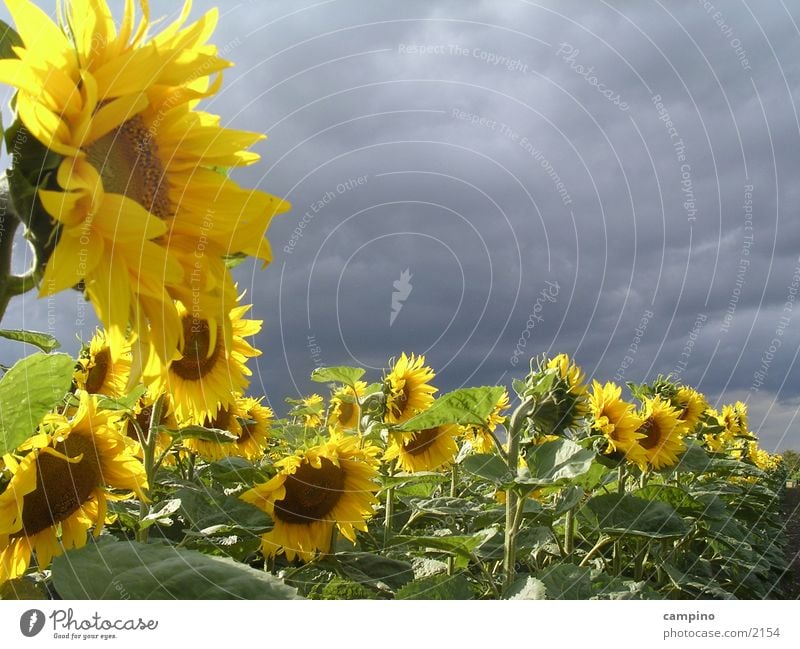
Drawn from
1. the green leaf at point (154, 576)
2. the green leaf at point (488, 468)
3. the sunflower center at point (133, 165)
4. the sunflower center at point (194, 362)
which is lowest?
the green leaf at point (488, 468)

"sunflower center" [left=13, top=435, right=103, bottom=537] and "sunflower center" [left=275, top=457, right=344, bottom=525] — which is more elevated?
"sunflower center" [left=13, top=435, right=103, bottom=537]

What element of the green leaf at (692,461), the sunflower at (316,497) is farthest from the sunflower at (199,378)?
the green leaf at (692,461)

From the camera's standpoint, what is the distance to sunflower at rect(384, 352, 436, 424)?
2.09 m

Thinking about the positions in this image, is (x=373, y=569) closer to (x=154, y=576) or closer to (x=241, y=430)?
(x=154, y=576)

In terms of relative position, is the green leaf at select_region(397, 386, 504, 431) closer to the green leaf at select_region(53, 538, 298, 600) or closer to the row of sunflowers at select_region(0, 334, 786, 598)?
the row of sunflowers at select_region(0, 334, 786, 598)

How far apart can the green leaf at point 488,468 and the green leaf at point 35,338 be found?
0.74 m

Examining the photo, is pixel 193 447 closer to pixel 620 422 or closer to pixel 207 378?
pixel 207 378

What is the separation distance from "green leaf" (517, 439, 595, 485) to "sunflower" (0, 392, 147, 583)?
2.00 feet

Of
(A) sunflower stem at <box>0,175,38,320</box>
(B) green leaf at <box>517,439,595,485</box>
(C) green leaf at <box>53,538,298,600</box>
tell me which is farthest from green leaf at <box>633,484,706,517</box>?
→ (A) sunflower stem at <box>0,175,38,320</box>

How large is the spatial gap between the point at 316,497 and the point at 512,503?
0.37 m

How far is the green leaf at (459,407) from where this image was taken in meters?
1.22

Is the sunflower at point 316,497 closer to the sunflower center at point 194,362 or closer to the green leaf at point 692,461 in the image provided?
the sunflower center at point 194,362
